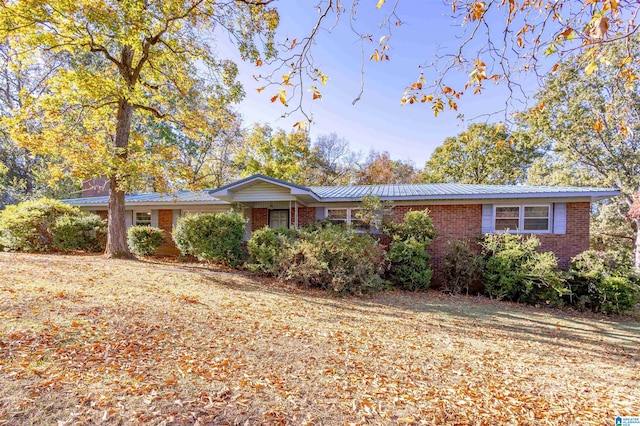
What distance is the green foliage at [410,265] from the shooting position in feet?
31.4

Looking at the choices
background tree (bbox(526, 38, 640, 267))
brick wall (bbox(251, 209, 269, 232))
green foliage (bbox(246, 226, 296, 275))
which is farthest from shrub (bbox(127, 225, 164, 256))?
background tree (bbox(526, 38, 640, 267))

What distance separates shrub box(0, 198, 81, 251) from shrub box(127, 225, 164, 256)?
11.1 feet

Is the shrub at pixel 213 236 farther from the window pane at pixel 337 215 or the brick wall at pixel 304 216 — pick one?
the window pane at pixel 337 215

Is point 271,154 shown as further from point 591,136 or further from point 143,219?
point 591,136

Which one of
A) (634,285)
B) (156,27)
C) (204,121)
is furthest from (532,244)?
(156,27)

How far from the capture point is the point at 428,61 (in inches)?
143

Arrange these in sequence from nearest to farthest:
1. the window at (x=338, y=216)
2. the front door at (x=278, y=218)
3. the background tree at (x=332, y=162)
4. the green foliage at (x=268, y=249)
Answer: the green foliage at (x=268, y=249) < the window at (x=338, y=216) < the front door at (x=278, y=218) < the background tree at (x=332, y=162)

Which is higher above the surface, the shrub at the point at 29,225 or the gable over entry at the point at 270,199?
the gable over entry at the point at 270,199

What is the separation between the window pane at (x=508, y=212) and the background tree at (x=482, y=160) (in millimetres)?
12652

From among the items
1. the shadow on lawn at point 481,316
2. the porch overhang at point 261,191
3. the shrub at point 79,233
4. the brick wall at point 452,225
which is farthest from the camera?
the shrub at point 79,233

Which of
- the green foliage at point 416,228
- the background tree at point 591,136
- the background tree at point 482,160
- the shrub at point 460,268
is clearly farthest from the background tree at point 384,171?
the shrub at point 460,268

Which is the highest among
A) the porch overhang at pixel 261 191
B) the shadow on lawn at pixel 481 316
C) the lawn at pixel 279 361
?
the porch overhang at pixel 261 191

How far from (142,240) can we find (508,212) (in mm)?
14440

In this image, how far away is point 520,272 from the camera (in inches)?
348
